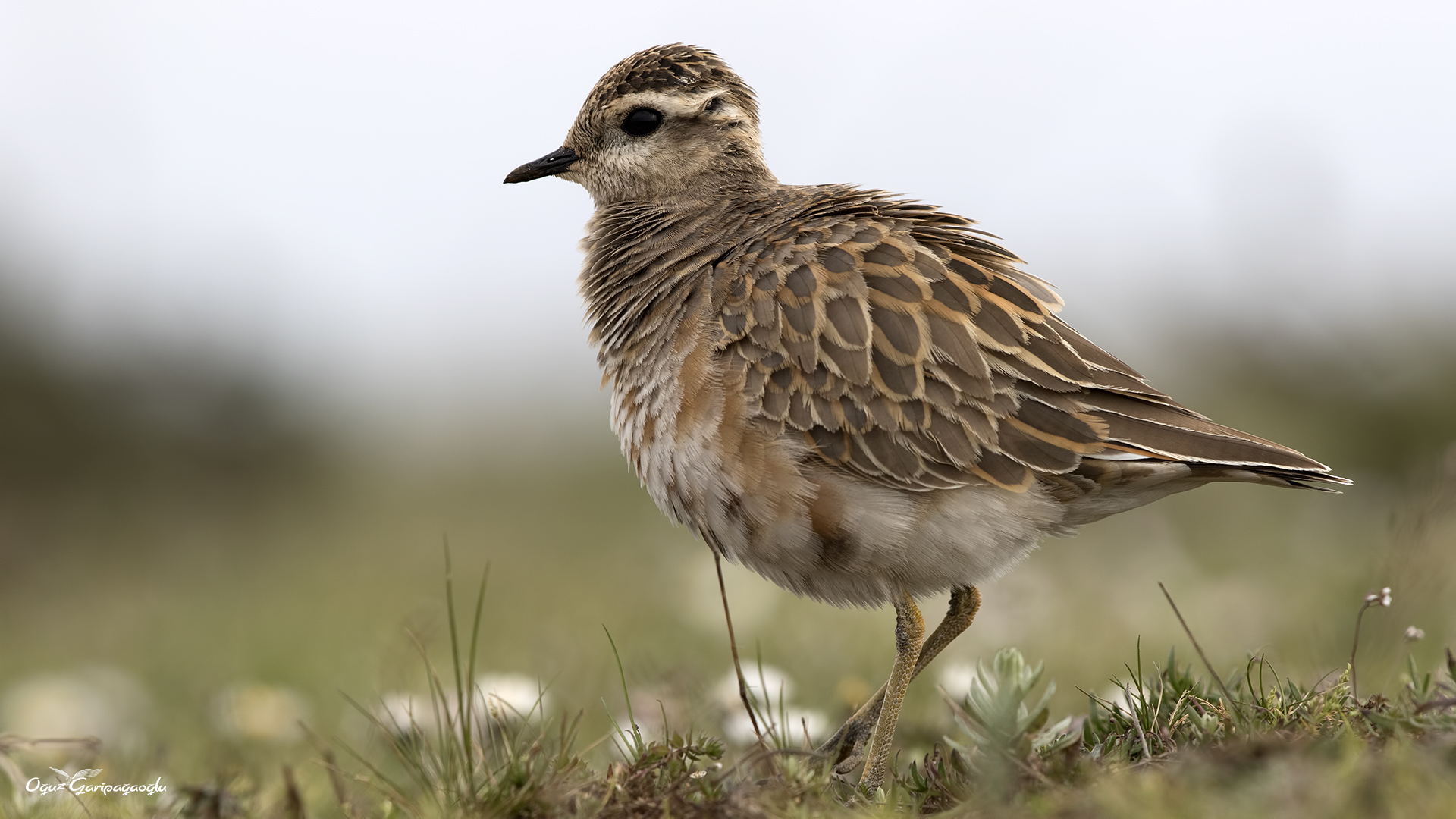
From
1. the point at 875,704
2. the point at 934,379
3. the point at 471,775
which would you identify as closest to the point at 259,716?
the point at 471,775

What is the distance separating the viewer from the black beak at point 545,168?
645 cm

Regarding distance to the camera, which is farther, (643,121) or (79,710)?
(79,710)

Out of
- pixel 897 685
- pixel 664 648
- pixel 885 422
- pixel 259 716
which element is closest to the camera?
pixel 885 422

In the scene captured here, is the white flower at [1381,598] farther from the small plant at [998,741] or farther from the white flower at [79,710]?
the white flower at [79,710]

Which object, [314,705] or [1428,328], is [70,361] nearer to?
[314,705]

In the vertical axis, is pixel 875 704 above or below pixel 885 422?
below

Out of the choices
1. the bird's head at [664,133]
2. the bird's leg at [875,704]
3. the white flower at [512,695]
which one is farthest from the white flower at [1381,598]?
the bird's head at [664,133]

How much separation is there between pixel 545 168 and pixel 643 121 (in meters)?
0.62

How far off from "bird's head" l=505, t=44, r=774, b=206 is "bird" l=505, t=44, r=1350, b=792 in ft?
2.91

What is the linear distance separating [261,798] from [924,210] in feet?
12.1

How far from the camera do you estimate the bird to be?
15.2 feet

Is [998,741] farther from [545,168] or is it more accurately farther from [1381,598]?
[545,168]

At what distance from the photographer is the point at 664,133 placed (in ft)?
20.4

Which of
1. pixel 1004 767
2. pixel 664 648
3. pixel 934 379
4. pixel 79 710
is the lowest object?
pixel 664 648
